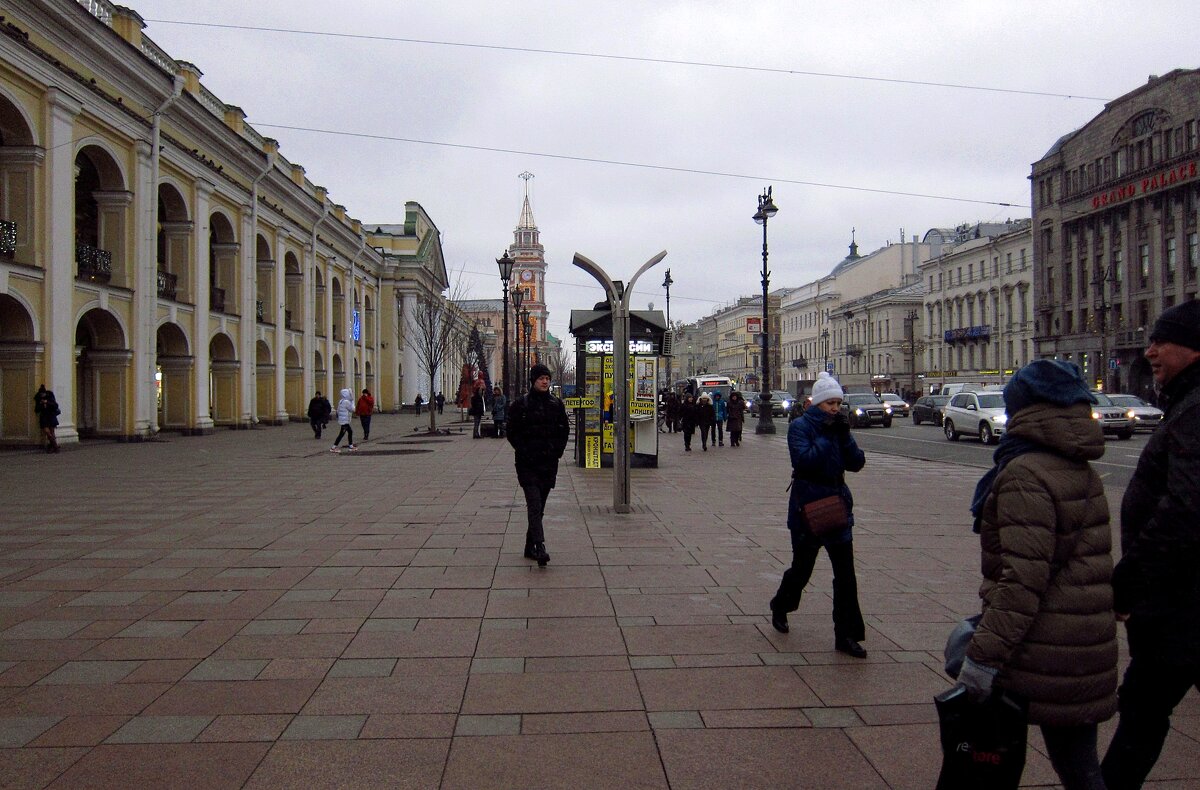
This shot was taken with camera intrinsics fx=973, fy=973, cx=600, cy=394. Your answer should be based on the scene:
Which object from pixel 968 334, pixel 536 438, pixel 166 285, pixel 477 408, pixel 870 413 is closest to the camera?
pixel 536 438

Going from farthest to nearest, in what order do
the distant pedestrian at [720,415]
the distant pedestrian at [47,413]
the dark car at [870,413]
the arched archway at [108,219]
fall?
1. the dark car at [870,413]
2. the distant pedestrian at [720,415]
3. the arched archway at [108,219]
4. the distant pedestrian at [47,413]

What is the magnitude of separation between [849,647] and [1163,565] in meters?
2.67

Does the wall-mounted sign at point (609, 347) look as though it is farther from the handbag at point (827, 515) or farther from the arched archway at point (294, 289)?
the arched archway at point (294, 289)

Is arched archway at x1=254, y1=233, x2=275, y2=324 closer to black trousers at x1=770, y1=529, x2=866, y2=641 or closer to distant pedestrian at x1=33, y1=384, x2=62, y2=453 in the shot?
distant pedestrian at x1=33, y1=384, x2=62, y2=453

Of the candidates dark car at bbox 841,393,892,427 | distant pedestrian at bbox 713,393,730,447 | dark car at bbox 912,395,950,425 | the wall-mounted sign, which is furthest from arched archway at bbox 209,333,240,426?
dark car at bbox 912,395,950,425

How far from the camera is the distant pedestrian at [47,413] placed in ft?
74.6

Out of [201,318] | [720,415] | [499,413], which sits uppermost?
[201,318]

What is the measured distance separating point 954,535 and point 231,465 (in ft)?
48.5

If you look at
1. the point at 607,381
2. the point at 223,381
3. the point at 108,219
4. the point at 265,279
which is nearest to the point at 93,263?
the point at 108,219

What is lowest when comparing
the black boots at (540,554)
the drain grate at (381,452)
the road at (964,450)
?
the road at (964,450)

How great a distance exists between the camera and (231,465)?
19844 millimetres

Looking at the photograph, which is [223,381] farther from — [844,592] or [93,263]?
[844,592]

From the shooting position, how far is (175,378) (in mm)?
32812

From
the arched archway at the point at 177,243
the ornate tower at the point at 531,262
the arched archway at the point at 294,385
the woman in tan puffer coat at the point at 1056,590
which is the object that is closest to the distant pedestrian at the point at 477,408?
the arched archway at the point at 177,243
